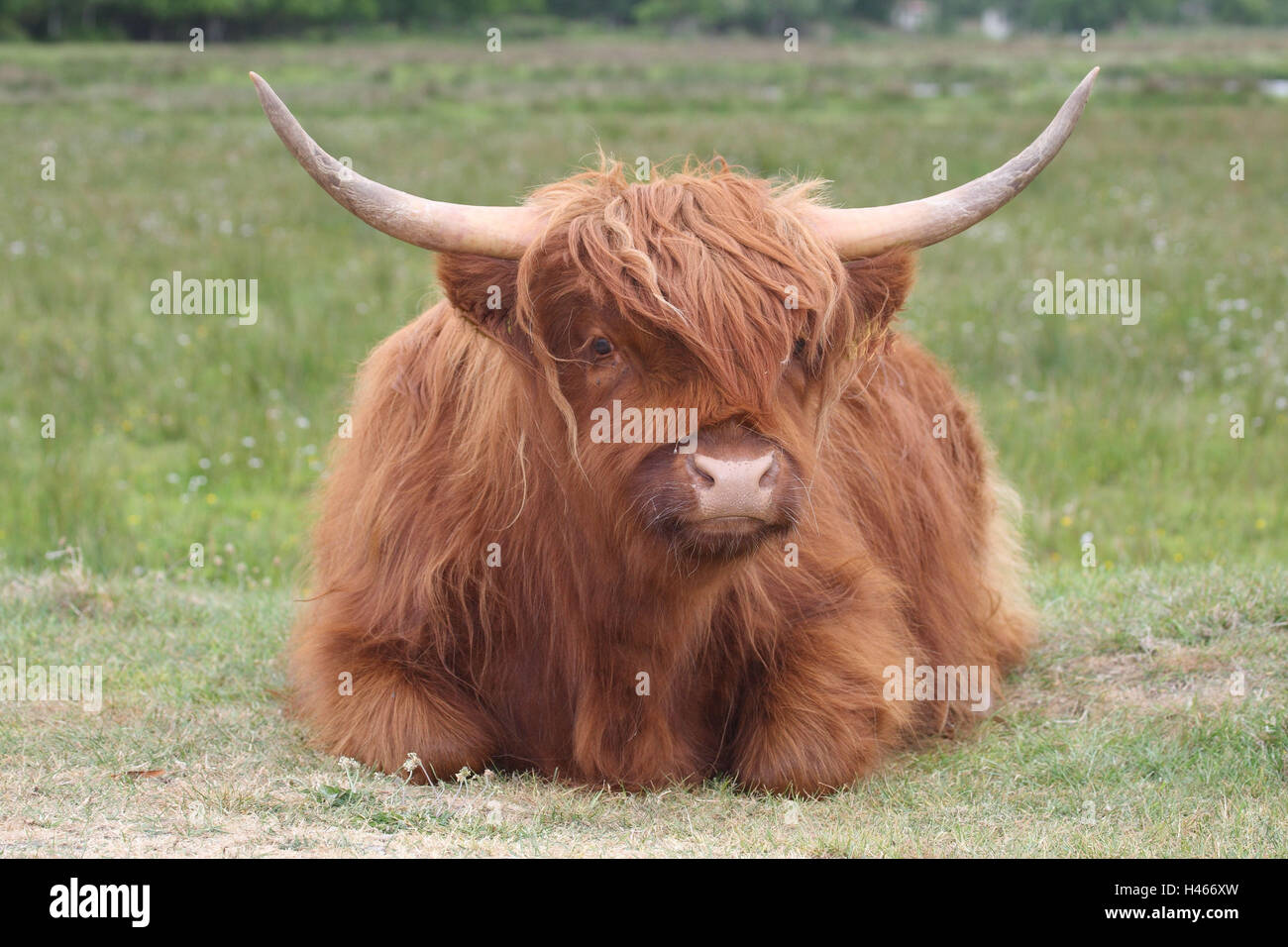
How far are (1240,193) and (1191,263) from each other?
159 inches

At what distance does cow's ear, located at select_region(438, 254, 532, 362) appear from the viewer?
3.40 m

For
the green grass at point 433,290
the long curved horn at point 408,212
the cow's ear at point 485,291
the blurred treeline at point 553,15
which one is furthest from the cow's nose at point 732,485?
the blurred treeline at point 553,15

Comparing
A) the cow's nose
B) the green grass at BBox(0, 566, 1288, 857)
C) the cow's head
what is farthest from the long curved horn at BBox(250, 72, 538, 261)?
the green grass at BBox(0, 566, 1288, 857)

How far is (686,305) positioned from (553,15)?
5112 centimetres

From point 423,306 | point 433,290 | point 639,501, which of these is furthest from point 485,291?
point 423,306

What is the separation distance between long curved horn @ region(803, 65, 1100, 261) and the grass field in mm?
1293

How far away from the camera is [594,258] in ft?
10.8

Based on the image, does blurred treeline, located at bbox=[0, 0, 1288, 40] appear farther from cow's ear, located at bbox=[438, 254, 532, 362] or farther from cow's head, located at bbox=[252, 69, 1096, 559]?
cow's ear, located at bbox=[438, 254, 532, 362]

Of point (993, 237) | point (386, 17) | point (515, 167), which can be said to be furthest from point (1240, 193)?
point (386, 17)

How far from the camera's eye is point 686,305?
324 centimetres

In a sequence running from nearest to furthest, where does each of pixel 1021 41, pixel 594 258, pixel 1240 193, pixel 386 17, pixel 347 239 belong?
pixel 594 258 < pixel 347 239 < pixel 1240 193 < pixel 1021 41 < pixel 386 17

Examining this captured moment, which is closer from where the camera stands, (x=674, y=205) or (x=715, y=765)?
(x=674, y=205)

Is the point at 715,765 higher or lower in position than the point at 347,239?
lower

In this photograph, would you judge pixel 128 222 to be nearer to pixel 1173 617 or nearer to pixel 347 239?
pixel 347 239
